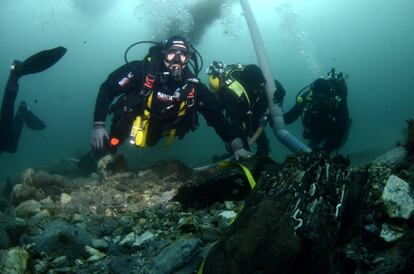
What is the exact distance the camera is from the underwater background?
3562cm

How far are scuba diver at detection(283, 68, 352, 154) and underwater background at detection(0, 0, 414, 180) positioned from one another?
9.74 m

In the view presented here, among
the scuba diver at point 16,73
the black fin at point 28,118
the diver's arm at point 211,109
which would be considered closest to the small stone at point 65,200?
the diver's arm at point 211,109

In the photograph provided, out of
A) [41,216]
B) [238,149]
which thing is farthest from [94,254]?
[238,149]

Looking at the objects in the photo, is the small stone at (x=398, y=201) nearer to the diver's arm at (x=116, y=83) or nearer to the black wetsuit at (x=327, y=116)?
the diver's arm at (x=116, y=83)

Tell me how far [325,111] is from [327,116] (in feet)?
0.46

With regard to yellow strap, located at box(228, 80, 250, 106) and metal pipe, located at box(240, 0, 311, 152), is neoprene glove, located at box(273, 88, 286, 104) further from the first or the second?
yellow strap, located at box(228, 80, 250, 106)

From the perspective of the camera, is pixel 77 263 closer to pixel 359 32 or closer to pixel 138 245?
pixel 138 245

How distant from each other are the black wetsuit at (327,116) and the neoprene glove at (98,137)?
523 cm

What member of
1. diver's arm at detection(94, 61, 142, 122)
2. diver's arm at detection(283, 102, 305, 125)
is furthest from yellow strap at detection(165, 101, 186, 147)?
diver's arm at detection(283, 102, 305, 125)

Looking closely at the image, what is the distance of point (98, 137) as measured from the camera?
592 cm

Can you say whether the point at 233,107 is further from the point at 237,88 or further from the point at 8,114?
the point at 8,114

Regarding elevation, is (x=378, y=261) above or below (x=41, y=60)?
below

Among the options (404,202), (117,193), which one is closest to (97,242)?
(117,193)

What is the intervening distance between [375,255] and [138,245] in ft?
6.23
